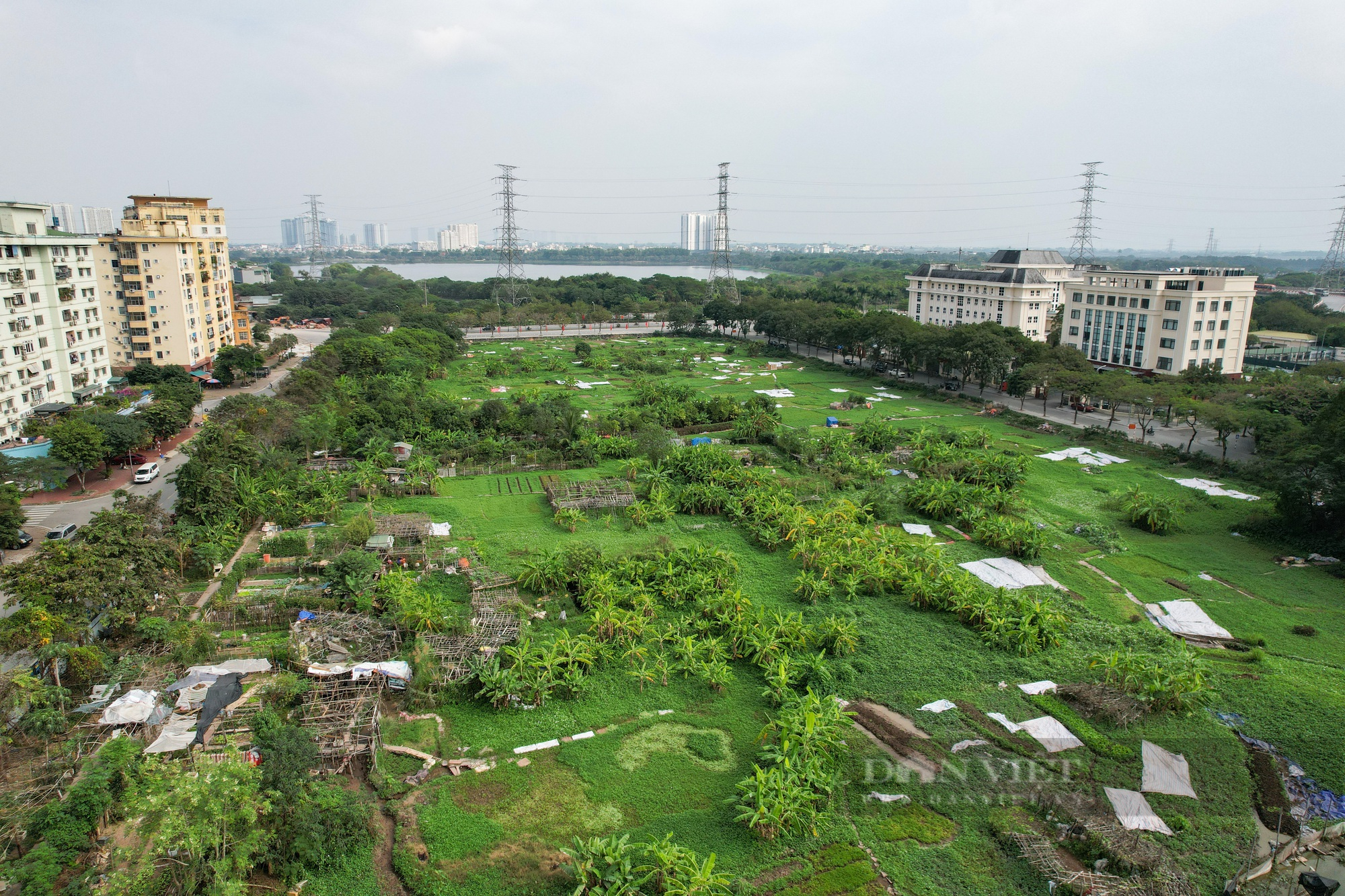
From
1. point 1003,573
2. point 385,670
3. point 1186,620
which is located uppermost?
point 385,670

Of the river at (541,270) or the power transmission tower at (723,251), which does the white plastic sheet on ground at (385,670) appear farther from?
the river at (541,270)

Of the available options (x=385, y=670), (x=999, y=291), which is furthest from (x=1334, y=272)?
(x=385, y=670)

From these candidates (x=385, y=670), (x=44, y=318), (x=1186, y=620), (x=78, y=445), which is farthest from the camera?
(x=44, y=318)

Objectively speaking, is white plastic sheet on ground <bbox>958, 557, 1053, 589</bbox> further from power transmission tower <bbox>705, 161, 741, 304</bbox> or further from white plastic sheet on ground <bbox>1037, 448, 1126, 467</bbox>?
power transmission tower <bbox>705, 161, 741, 304</bbox>

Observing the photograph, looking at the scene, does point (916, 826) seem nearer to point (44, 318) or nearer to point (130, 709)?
point (130, 709)

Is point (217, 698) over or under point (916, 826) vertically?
over

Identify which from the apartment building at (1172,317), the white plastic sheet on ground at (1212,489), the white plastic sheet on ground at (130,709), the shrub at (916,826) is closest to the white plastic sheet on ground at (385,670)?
the white plastic sheet on ground at (130,709)
